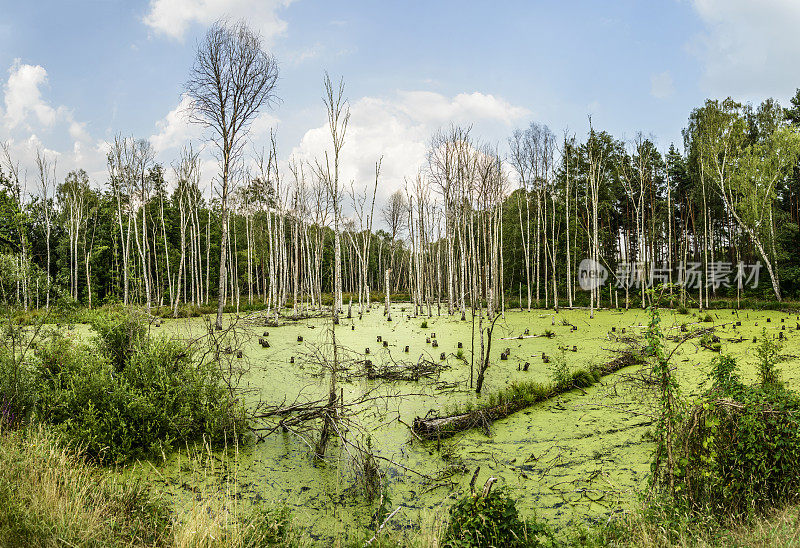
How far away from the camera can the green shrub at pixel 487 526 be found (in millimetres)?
2975

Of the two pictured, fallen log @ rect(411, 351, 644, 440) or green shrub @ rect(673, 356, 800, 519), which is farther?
fallen log @ rect(411, 351, 644, 440)

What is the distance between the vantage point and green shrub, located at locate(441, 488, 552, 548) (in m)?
2.97

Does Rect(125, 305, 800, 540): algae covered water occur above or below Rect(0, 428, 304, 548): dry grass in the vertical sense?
below

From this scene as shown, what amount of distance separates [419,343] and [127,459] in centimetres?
878

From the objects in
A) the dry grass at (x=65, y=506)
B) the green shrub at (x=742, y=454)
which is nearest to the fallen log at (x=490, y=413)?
the green shrub at (x=742, y=454)

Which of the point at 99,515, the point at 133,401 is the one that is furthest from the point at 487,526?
the point at 133,401

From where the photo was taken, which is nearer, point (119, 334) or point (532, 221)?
point (119, 334)

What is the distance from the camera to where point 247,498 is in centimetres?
428

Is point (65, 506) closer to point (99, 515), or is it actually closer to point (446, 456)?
point (99, 515)

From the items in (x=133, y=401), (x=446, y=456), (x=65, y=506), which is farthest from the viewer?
(x=446, y=456)

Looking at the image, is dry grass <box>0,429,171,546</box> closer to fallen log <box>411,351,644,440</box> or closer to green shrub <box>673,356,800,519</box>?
fallen log <box>411,351,644,440</box>

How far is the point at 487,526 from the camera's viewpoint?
118 inches

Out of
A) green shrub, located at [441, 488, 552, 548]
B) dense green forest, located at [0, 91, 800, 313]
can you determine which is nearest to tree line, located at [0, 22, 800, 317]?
dense green forest, located at [0, 91, 800, 313]

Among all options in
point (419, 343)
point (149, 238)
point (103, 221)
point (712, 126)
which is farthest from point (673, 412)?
point (103, 221)
